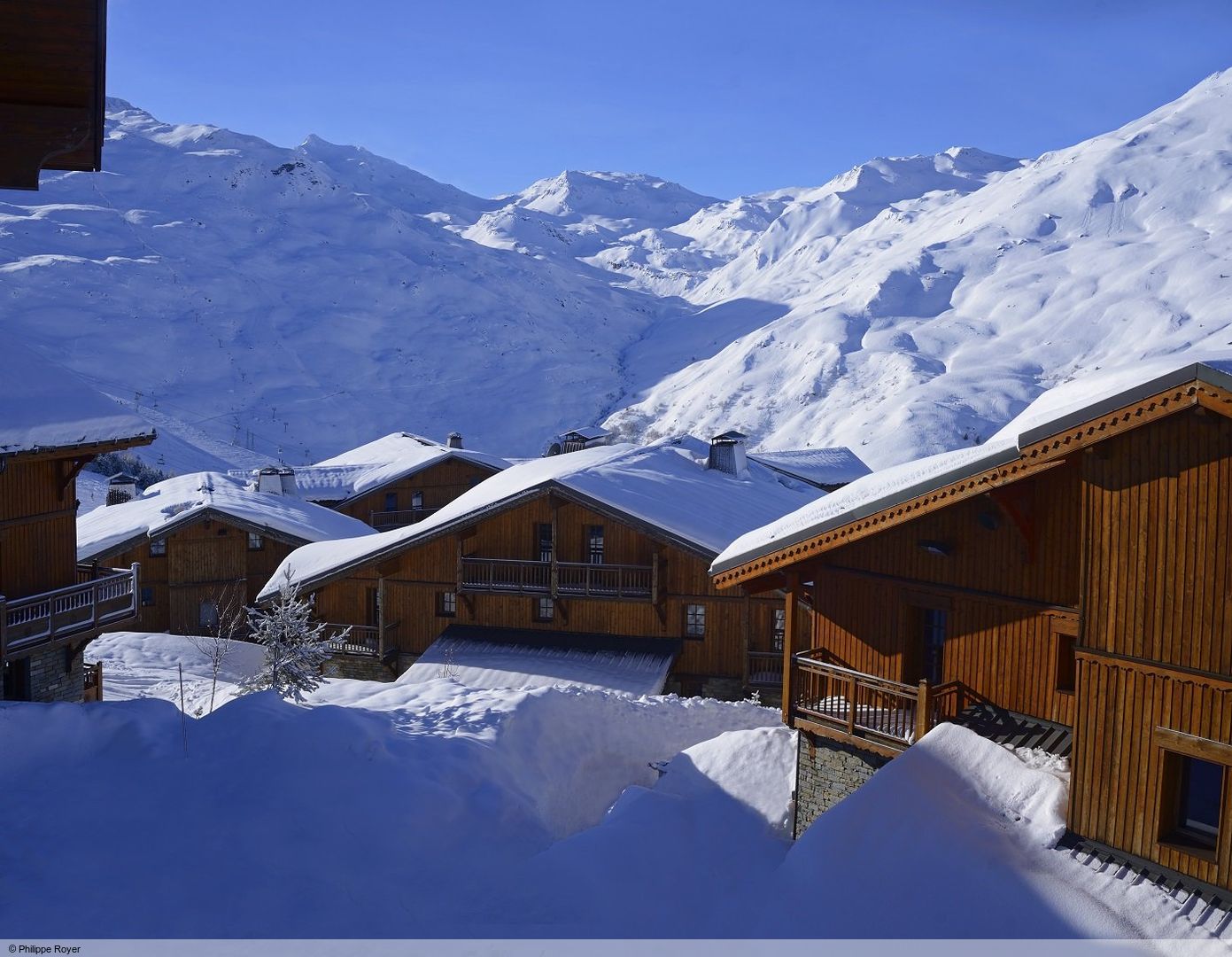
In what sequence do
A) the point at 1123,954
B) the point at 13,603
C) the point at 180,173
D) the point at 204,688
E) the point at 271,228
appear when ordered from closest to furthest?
1. the point at 1123,954
2. the point at 13,603
3. the point at 204,688
4. the point at 271,228
5. the point at 180,173

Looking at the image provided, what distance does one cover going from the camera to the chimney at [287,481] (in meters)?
44.3

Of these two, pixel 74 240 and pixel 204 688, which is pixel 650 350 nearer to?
pixel 74 240

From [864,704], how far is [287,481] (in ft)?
120

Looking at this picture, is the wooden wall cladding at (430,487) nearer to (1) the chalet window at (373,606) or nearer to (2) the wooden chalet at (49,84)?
(1) the chalet window at (373,606)

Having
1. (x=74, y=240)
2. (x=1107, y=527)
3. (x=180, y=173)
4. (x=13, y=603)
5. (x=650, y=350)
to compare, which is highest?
(x=180, y=173)

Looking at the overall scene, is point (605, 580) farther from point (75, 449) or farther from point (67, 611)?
point (75, 449)

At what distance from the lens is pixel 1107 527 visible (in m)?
10.4

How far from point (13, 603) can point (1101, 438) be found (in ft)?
59.5

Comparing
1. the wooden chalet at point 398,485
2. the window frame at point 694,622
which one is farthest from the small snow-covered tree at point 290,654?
the wooden chalet at point 398,485

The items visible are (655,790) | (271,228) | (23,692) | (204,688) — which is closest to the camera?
(655,790)

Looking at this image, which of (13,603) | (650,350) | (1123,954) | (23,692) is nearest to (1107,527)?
(1123,954)

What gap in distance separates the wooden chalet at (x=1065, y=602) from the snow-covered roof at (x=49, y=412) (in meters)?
12.3

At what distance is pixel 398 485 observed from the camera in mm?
49062

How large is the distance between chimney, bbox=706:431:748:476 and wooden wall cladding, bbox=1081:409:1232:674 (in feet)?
74.6
